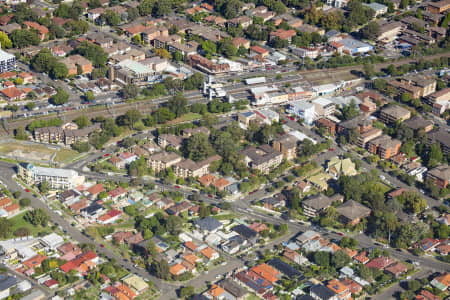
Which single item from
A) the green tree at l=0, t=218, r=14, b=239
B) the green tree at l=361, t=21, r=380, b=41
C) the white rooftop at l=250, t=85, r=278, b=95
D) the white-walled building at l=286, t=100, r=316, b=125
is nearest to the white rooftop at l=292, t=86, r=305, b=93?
the white rooftop at l=250, t=85, r=278, b=95

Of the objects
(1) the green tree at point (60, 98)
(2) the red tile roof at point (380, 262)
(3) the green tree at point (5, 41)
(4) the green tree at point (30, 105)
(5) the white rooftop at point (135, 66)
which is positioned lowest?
(2) the red tile roof at point (380, 262)

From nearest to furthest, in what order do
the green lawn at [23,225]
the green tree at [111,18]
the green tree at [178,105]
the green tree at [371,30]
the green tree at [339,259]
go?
the green tree at [339,259] → the green lawn at [23,225] → the green tree at [178,105] → the green tree at [371,30] → the green tree at [111,18]

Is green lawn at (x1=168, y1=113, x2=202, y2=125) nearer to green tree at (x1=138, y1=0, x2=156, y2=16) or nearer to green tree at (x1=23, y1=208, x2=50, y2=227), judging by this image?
green tree at (x1=23, y1=208, x2=50, y2=227)

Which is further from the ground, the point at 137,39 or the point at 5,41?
the point at 5,41

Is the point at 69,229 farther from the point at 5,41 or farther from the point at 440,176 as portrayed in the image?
the point at 5,41

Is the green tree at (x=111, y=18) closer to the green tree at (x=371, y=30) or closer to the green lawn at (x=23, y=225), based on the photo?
the green tree at (x=371, y=30)

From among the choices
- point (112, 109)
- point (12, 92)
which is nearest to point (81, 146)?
point (112, 109)

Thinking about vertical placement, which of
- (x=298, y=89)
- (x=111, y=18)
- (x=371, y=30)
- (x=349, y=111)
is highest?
(x=371, y=30)

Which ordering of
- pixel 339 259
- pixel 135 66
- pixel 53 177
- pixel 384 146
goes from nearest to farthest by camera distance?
pixel 339 259 < pixel 53 177 < pixel 384 146 < pixel 135 66

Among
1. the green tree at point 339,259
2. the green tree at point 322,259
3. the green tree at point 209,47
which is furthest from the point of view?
the green tree at point 209,47

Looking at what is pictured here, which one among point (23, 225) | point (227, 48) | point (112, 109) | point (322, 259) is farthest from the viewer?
point (227, 48)

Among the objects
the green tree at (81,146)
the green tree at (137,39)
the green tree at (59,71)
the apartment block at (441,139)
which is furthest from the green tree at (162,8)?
the apartment block at (441,139)

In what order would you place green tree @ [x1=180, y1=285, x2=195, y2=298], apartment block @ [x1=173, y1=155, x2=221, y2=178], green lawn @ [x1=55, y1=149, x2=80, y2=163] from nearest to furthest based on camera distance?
green tree @ [x1=180, y1=285, x2=195, y2=298] → apartment block @ [x1=173, y1=155, x2=221, y2=178] → green lawn @ [x1=55, y1=149, x2=80, y2=163]
